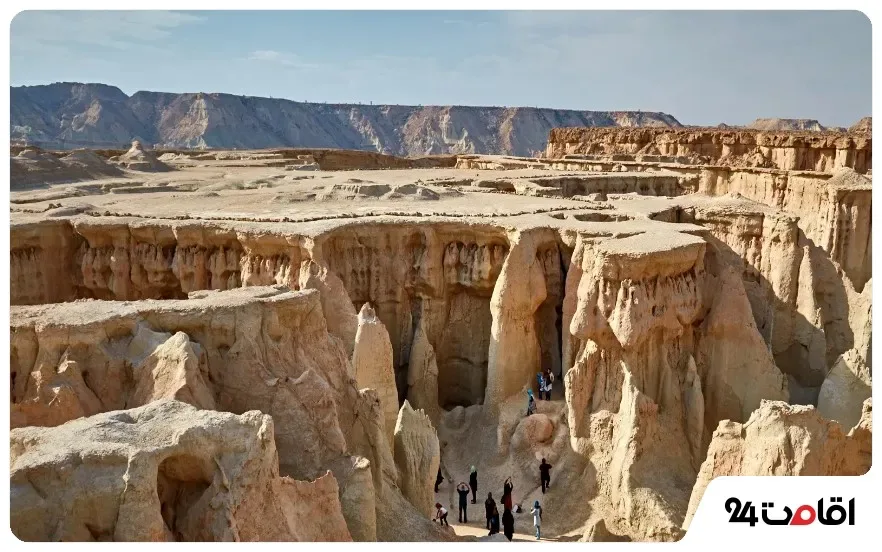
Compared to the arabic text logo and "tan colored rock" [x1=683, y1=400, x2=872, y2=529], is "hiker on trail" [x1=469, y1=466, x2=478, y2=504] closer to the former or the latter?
"tan colored rock" [x1=683, y1=400, x2=872, y2=529]

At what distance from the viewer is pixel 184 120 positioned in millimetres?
116562

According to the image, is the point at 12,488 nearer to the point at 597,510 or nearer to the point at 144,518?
the point at 144,518

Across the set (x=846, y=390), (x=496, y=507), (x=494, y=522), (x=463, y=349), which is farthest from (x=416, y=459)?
(x=846, y=390)

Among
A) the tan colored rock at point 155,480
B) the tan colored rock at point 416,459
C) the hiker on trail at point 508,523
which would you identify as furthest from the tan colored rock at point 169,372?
the hiker on trail at point 508,523

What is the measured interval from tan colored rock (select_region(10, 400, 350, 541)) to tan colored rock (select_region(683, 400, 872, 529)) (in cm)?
599

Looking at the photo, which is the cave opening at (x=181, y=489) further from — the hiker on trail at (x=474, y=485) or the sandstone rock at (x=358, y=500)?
the hiker on trail at (x=474, y=485)

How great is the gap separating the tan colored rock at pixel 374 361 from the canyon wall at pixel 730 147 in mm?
36213

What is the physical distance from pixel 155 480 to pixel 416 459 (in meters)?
5.98

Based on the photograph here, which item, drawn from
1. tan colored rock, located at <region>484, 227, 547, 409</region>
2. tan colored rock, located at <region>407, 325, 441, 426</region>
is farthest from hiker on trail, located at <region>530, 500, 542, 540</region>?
tan colored rock, located at <region>407, 325, 441, 426</region>

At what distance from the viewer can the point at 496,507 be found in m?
15.0

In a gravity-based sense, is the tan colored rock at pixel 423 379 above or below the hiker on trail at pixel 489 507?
above

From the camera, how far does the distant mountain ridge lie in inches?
4003

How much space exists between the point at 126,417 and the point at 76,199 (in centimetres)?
1934

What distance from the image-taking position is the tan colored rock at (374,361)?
15102 millimetres
